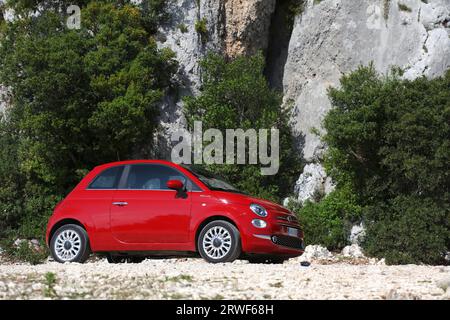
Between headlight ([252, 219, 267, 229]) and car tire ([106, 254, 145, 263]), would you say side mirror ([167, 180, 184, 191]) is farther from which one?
car tire ([106, 254, 145, 263])

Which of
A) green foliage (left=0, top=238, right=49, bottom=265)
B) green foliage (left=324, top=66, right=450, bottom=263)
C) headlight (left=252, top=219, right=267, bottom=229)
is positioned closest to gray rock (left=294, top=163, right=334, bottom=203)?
green foliage (left=324, top=66, right=450, bottom=263)

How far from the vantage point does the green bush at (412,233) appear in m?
16.1

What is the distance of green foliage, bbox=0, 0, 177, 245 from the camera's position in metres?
20.3

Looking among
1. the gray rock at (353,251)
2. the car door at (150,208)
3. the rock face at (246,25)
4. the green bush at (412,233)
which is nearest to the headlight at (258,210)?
the car door at (150,208)

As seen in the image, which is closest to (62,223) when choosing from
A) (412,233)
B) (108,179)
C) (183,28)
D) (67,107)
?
(108,179)

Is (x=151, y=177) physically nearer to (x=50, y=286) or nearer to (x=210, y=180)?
(x=210, y=180)

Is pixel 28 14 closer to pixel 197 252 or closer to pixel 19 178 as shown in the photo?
pixel 19 178

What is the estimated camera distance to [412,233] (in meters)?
16.2

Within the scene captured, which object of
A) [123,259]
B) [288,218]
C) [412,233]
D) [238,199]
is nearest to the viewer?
[238,199]

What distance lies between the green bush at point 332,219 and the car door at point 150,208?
26.2 feet

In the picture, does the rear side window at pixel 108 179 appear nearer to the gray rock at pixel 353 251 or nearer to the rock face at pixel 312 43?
the gray rock at pixel 353 251

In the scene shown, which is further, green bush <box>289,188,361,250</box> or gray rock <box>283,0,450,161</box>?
gray rock <box>283,0,450,161</box>

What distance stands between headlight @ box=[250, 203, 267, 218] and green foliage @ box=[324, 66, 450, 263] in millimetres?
6400

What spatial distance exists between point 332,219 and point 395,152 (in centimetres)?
286
